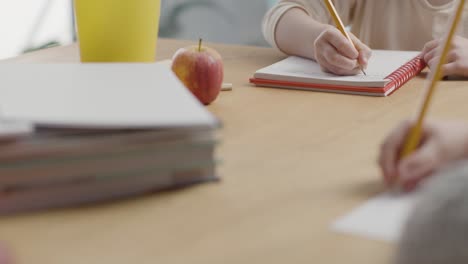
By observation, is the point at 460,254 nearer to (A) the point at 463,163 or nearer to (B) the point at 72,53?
(A) the point at 463,163

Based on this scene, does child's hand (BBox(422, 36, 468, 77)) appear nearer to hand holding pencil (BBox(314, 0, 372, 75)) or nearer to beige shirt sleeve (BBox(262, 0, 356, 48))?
hand holding pencil (BBox(314, 0, 372, 75))

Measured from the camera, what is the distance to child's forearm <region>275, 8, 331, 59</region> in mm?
1312

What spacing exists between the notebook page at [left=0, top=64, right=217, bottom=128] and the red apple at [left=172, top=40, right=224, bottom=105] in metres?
0.16

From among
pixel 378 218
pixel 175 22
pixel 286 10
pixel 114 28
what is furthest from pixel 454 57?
pixel 175 22

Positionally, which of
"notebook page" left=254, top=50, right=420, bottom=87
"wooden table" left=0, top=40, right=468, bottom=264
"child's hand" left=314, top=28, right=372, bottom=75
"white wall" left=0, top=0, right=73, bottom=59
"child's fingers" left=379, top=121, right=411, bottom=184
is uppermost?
"child's fingers" left=379, top=121, right=411, bottom=184

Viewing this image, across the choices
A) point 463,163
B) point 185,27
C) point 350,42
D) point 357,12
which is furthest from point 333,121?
point 185,27

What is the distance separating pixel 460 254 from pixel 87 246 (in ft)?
0.90

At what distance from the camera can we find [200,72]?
1013 millimetres

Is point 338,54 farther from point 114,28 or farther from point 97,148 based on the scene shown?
point 97,148

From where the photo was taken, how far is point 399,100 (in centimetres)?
105

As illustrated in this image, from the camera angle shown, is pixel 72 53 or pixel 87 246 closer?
pixel 87 246

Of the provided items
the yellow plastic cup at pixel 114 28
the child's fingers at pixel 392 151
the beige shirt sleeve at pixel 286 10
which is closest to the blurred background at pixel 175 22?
the beige shirt sleeve at pixel 286 10

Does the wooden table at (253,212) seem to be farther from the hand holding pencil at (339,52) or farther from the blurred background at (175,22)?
the blurred background at (175,22)

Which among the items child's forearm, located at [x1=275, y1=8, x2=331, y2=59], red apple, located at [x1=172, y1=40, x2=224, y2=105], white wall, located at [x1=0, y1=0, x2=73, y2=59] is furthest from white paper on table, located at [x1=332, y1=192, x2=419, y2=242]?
white wall, located at [x1=0, y1=0, x2=73, y2=59]
